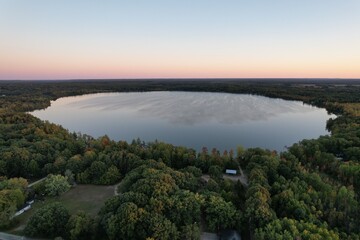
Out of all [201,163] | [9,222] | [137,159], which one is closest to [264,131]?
[201,163]

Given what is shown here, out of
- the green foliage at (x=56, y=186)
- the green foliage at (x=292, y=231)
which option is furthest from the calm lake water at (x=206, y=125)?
the green foliage at (x=292, y=231)

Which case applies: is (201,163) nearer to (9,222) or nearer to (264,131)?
(9,222)

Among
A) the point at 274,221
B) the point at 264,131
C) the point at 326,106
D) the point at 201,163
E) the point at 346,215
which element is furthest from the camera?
the point at 326,106

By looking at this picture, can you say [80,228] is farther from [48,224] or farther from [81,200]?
[81,200]

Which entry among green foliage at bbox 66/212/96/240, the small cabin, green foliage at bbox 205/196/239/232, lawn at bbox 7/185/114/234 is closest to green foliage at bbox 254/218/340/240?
green foliage at bbox 205/196/239/232

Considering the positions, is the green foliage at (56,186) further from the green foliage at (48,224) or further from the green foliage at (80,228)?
the green foliage at (80,228)

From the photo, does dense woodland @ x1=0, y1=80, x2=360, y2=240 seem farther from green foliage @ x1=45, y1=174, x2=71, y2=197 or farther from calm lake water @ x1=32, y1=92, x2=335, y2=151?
calm lake water @ x1=32, y1=92, x2=335, y2=151

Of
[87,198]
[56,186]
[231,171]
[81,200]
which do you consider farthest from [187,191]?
[56,186]
